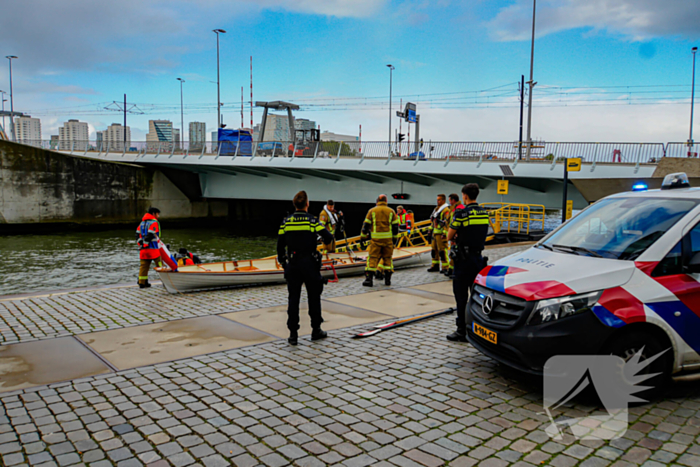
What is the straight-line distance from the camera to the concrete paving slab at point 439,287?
988 cm

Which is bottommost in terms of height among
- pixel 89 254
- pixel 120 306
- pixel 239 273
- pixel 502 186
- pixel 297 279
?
pixel 89 254

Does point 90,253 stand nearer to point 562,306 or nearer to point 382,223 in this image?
point 382,223

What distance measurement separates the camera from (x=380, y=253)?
10.6 meters

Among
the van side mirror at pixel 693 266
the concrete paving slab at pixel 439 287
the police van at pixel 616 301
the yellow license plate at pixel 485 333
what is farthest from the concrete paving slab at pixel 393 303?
the van side mirror at pixel 693 266

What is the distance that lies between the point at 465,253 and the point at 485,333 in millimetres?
1651

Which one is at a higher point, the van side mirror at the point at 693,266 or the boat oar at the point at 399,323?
the van side mirror at the point at 693,266

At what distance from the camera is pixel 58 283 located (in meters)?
16.1

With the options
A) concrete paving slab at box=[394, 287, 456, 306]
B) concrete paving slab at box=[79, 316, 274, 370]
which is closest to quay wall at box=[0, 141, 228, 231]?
concrete paving slab at box=[79, 316, 274, 370]

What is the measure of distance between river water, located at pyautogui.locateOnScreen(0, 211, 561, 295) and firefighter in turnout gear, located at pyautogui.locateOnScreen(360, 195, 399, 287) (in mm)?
7764

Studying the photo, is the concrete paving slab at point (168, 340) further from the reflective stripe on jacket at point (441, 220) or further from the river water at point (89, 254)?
the river water at point (89, 254)

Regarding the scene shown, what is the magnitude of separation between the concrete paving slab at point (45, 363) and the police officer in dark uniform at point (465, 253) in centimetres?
413

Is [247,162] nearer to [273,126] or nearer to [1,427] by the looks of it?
[273,126]

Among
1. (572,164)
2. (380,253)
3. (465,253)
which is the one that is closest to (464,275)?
(465,253)

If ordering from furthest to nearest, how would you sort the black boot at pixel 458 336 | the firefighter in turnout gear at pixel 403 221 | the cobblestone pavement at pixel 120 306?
the firefighter in turnout gear at pixel 403 221 → the cobblestone pavement at pixel 120 306 → the black boot at pixel 458 336
